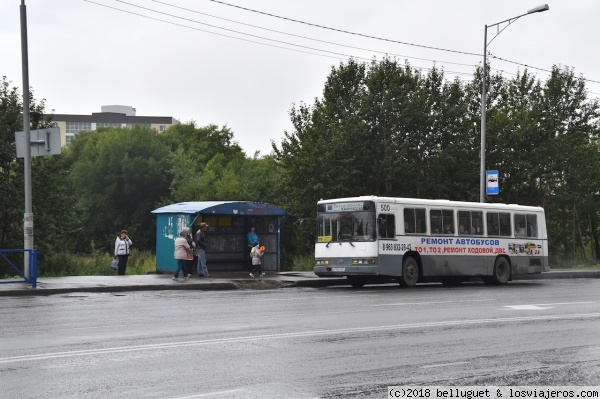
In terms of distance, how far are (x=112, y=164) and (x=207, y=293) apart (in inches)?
2164

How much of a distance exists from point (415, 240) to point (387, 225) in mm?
1285

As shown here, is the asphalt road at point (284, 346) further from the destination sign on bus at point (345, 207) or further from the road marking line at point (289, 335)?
the destination sign on bus at point (345, 207)

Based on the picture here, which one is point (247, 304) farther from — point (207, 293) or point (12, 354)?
point (12, 354)

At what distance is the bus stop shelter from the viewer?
89.9 ft

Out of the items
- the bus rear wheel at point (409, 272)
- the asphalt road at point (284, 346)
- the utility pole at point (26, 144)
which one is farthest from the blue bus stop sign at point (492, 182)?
the utility pole at point (26, 144)

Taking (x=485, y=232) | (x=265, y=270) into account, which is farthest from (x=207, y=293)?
(x=485, y=232)

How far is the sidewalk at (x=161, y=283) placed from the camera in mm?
21750

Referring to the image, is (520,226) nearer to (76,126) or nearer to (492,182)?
(492,182)

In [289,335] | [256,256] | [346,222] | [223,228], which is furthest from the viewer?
[223,228]

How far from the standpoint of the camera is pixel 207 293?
22.3m

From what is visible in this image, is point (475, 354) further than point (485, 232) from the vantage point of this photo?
No

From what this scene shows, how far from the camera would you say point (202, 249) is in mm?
26672

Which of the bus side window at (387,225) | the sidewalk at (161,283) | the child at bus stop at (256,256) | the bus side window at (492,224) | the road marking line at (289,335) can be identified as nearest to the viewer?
the road marking line at (289,335)

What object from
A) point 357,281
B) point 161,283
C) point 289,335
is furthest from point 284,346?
point 357,281
